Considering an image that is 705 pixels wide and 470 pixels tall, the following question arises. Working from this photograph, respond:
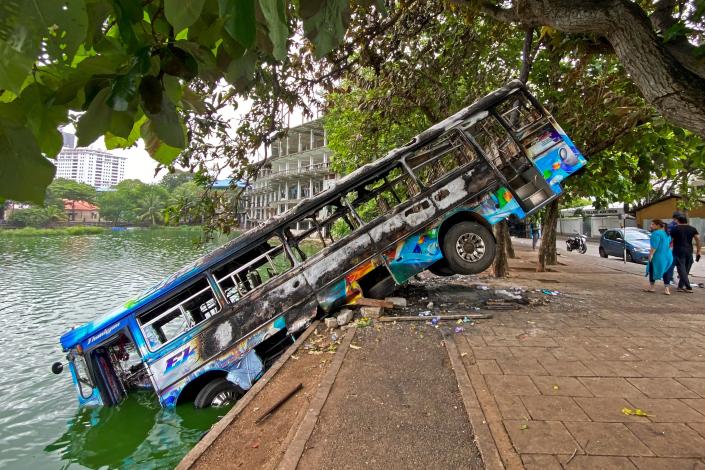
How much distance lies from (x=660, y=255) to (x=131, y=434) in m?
11.1

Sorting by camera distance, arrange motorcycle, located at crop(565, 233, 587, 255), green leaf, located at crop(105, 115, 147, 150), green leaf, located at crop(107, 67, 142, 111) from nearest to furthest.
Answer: green leaf, located at crop(107, 67, 142, 111) → green leaf, located at crop(105, 115, 147, 150) → motorcycle, located at crop(565, 233, 587, 255)

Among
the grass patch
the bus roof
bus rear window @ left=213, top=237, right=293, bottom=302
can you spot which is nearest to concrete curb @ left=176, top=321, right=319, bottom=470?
bus rear window @ left=213, top=237, right=293, bottom=302

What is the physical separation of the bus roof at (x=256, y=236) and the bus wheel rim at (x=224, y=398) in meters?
1.79

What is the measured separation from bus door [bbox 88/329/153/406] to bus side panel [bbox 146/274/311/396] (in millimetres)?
471

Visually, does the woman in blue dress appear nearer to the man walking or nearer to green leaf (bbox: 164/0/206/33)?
the man walking

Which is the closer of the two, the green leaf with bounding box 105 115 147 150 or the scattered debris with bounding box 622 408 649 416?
the green leaf with bounding box 105 115 147 150

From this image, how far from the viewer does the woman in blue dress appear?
854cm

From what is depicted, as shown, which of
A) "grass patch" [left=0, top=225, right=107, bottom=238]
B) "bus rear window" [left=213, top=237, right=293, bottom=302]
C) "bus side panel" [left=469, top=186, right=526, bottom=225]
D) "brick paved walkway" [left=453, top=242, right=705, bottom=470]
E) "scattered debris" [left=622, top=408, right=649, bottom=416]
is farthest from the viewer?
"grass patch" [left=0, top=225, right=107, bottom=238]

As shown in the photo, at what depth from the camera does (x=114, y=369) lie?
6258mm

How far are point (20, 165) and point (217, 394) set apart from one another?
582 cm

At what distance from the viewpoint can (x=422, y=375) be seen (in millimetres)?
4371

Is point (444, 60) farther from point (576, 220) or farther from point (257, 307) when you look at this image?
point (576, 220)

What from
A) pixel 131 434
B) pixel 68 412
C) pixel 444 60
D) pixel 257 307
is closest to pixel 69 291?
pixel 68 412

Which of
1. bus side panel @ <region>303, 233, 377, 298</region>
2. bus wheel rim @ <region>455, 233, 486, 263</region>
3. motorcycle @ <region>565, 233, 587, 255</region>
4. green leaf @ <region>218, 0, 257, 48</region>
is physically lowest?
motorcycle @ <region>565, 233, 587, 255</region>
